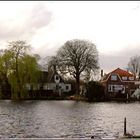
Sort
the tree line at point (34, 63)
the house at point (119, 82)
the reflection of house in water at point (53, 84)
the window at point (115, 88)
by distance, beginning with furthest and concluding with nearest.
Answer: the reflection of house in water at point (53, 84) → the window at point (115, 88) → the house at point (119, 82) → the tree line at point (34, 63)

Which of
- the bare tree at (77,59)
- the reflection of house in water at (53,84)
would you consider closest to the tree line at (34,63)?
the bare tree at (77,59)

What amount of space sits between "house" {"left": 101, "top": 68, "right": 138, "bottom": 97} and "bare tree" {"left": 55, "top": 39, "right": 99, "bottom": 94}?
498 inches

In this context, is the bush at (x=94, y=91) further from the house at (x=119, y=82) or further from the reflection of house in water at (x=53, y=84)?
the reflection of house in water at (x=53, y=84)

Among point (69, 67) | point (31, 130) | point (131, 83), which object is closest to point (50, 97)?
point (69, 67)

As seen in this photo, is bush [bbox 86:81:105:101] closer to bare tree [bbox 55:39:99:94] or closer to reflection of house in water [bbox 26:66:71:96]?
bare tree [bbox 55:39:99:94]

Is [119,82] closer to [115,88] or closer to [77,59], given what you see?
[115,88]

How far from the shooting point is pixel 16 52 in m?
91.9

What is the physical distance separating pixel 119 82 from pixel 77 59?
1806cm

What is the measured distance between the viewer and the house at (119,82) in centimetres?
11121

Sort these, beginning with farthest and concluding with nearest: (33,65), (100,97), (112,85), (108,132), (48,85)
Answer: (48,85), (112,85), (100,97), (33,65), (108,132)

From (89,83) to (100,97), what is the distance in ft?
18.0

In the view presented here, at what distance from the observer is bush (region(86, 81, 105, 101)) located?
9494 centimetres

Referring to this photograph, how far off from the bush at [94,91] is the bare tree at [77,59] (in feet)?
17.4

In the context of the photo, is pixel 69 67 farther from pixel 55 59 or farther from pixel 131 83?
pixel 131 83
